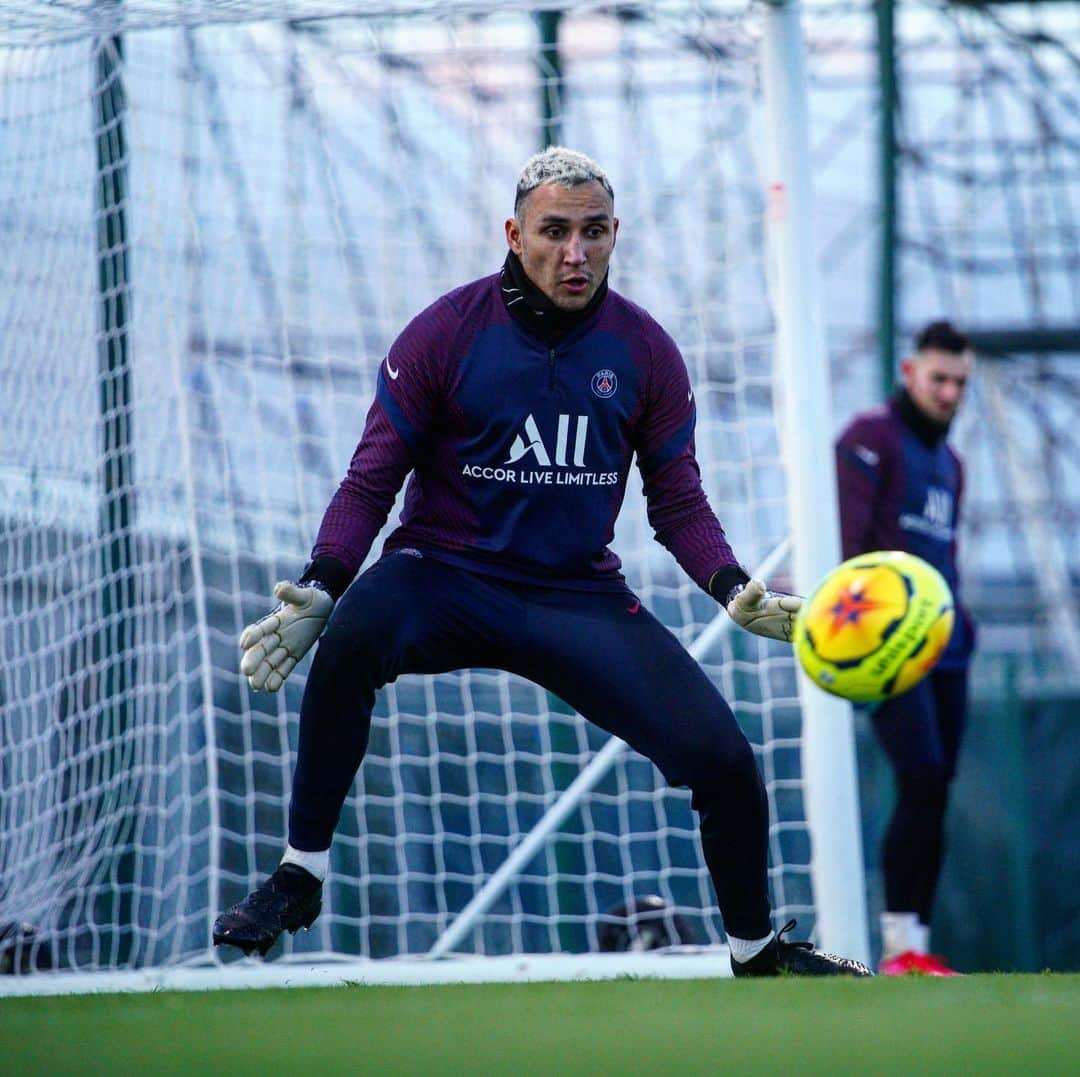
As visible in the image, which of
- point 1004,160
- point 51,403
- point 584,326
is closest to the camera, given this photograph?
point 584,326

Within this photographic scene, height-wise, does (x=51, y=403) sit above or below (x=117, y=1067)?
above

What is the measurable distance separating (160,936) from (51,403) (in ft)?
6.88

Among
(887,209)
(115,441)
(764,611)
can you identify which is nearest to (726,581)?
(764,611)

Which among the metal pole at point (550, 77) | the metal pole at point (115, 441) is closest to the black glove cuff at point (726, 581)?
the metal pole at point (115, 441)

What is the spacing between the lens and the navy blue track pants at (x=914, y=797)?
6.35 meters

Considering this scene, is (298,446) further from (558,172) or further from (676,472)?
(558,172)

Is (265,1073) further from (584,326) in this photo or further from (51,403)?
(51,403)

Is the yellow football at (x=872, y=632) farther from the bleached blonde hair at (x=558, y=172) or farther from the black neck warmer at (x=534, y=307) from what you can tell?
the bleached blonde hair at (x=558, y=172)

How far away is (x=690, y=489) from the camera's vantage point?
451 cm

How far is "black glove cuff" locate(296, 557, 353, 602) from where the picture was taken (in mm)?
4191

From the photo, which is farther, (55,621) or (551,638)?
(55,621)

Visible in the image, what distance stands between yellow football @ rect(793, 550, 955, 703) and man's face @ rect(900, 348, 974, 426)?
9.20 feet

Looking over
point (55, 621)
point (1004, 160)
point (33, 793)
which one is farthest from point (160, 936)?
point (1004, 160)

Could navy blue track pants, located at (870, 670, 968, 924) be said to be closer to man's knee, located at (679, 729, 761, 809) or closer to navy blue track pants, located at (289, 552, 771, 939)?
navy blue track pants, located at (289, 552, 771, 939)
